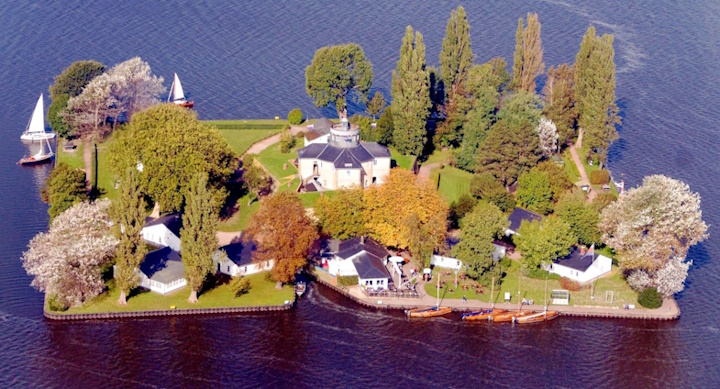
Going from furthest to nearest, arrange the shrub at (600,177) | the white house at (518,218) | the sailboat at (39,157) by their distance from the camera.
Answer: the sailboat at (39,157) → the shrub at (600,177) → the white house at (518,218)

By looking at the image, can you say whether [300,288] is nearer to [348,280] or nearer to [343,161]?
[348,280]

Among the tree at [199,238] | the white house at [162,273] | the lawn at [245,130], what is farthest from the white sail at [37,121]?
the tree at [199,238]

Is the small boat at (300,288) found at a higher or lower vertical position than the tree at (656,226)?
lower

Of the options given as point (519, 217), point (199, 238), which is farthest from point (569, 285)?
point (199, 238)

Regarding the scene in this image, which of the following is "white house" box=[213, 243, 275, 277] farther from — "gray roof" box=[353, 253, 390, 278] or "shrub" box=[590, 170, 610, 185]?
"shrub" box=[590, 170, 610, 185]

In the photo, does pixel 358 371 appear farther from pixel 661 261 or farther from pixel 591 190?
pixel 591 190

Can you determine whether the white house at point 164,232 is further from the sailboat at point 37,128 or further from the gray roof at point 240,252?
the sailboat at point 37,128

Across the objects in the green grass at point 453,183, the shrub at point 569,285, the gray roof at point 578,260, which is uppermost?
the green grass at point 453,183
